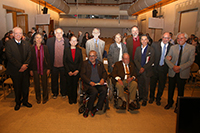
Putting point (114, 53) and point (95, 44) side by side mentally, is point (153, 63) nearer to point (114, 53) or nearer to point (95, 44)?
point (114, 53)

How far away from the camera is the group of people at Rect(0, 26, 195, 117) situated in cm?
313

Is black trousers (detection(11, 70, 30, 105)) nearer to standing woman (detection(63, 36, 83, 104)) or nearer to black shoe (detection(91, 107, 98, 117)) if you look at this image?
standing woman (detection(63, 36, 83, 104))

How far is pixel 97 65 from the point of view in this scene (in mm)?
3385

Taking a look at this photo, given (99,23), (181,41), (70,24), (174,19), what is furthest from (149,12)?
(181,41)

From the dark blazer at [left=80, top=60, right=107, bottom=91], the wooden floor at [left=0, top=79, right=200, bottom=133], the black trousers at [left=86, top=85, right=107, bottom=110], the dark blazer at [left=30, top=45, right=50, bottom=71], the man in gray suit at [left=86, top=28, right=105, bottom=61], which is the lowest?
the wooden floor at [left=0, top=79, right=200, bottom=133]

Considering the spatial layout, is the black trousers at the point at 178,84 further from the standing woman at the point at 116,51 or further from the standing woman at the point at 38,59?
the standing woman at the point at 38,59

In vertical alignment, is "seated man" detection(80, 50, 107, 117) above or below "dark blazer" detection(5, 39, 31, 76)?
below

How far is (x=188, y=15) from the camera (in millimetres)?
7023

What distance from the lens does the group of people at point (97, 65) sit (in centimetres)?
313

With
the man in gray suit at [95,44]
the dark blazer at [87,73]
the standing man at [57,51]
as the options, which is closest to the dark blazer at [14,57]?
the standing man at [57,51]

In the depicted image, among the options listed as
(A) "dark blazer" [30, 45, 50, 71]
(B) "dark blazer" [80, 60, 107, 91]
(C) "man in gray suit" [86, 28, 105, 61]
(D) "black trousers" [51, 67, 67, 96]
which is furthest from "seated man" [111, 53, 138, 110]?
(A) "dark blazer" [30, 45, 50, 71]

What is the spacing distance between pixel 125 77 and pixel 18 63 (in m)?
2.33

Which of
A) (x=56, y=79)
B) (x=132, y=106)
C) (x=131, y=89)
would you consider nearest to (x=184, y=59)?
(x=131, y=89)

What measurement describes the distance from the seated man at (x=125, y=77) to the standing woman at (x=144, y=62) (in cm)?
19
